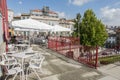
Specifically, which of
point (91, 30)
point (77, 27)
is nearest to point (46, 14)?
point (77, 27)

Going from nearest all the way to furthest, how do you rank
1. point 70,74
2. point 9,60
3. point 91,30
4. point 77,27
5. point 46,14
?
point 9,60 → point 70,74 → point 91,30 → point 77,27 → point 46,14

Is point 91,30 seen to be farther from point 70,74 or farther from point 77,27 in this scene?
point 70,74

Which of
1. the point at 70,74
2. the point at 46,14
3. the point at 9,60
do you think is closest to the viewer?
the point at 9,60

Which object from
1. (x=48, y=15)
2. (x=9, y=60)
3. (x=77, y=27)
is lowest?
(x=9, y=60)

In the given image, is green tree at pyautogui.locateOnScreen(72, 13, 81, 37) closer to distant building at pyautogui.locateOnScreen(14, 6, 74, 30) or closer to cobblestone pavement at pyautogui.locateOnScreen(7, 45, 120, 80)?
cobblestone pavement at pyautogui.locateOnScreen(7, 45, 120, 80)

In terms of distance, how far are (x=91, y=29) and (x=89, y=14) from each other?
356cm

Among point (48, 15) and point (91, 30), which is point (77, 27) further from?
point (48, 15)

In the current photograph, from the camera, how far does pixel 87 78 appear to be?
522 centimetres

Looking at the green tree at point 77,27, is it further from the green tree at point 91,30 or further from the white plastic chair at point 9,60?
the white plastic chair at point 9,60

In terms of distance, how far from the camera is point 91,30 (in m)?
29.0

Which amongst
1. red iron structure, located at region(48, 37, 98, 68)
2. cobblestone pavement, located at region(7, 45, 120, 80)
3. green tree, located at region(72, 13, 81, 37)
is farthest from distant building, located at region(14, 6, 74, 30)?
cobblestone pavement, located at region(7, 45, 120, 80)

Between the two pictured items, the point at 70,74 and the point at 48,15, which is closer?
the point at 70,74

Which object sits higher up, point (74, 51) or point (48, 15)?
point (48, 15)

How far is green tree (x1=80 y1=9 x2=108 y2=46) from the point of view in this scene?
94.3ft
